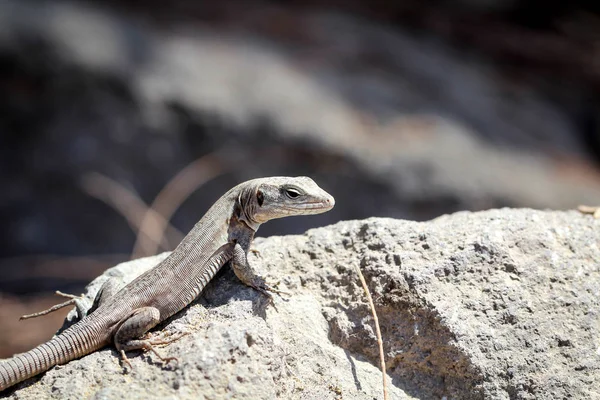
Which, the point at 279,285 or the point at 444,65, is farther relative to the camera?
the point at 444,65

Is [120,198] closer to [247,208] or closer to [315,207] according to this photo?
[247,208]

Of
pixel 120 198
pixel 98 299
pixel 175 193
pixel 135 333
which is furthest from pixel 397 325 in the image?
pixel 120 198

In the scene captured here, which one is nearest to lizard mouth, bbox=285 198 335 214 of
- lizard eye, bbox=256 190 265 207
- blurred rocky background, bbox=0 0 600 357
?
lizard eye, bbox=256 190 265 207

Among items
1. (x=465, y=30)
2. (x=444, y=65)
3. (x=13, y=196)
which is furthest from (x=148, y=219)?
(x=465, y=30)

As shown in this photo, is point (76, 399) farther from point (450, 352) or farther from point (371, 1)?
point (371, 1)

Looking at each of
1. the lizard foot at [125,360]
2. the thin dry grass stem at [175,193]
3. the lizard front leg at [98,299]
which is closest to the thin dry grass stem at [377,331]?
the lizard foot at [125,360]

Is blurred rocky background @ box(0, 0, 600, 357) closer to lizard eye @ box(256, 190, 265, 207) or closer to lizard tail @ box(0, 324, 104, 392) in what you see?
lizard tail @ box(0, 324, 104, 392)
